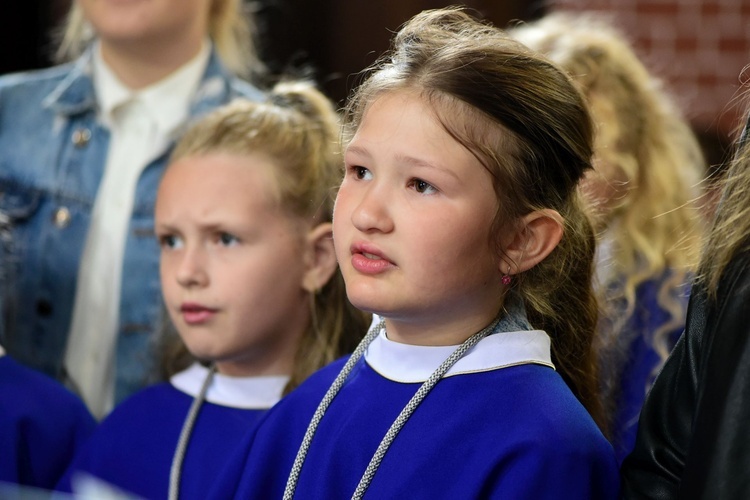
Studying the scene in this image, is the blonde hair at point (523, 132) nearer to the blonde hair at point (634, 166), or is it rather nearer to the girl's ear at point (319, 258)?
the girl's ear at point (319, 258)

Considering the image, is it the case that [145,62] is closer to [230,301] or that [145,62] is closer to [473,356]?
[230,301]

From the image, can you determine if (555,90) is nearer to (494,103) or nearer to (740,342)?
(494,103)

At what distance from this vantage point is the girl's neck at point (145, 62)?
2.21 metres

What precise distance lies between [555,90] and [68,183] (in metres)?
1.11

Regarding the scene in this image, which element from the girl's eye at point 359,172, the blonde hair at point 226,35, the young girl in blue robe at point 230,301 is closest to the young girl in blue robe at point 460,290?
the girl's eye at point 359,172

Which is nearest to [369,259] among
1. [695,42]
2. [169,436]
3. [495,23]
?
[169,436]

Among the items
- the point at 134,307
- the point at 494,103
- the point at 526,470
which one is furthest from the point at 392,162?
the point at 134,307

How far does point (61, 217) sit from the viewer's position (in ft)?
7.01

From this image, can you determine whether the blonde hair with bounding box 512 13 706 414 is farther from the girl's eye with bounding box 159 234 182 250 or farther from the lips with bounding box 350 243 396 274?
the lips with bounding box 350 243 396 274

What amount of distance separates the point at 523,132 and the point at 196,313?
659 mm

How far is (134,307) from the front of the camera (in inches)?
82.8

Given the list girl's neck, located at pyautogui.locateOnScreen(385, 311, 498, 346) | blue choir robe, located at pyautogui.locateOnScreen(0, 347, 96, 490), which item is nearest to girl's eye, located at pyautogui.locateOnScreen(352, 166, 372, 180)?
girl's neck, located at pyautogui.locateOnScreen(385, 311, 498, 346)

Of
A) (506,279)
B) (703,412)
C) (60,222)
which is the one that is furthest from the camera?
(60,222)

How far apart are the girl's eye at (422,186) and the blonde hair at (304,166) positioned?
503mm
